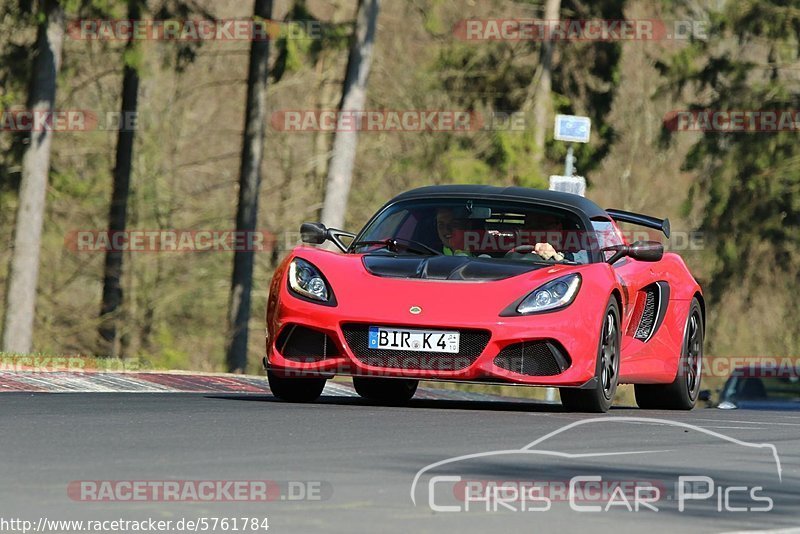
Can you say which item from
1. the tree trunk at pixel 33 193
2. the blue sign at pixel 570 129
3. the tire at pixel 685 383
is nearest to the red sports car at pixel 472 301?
the tire at pixel 685 383

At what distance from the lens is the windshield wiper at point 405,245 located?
11570mm

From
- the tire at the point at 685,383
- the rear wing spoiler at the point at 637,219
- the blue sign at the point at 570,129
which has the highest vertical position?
the blue sign at the point at 570,129

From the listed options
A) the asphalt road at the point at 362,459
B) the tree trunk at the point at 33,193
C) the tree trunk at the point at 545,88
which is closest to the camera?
the asphalt road at the point at 362,459

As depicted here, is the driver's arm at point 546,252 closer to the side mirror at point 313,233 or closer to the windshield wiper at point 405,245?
the windshield wiper at point 405,245

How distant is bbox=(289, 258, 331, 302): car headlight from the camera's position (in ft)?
35.1

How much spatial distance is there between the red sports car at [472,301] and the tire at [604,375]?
11 mm

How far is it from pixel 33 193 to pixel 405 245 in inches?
629

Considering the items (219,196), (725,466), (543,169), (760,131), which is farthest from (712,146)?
(725,466)

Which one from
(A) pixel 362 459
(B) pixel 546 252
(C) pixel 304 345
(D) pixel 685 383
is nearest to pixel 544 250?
(B) pixel 546 252

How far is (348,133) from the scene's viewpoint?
89.8 feet

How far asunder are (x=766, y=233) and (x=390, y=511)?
32.6m

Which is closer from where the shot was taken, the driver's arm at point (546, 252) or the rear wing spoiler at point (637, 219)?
the driver's arm at point (546, 252)

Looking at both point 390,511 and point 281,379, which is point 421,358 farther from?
point 390,511

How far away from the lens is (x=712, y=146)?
38875 millimetres
